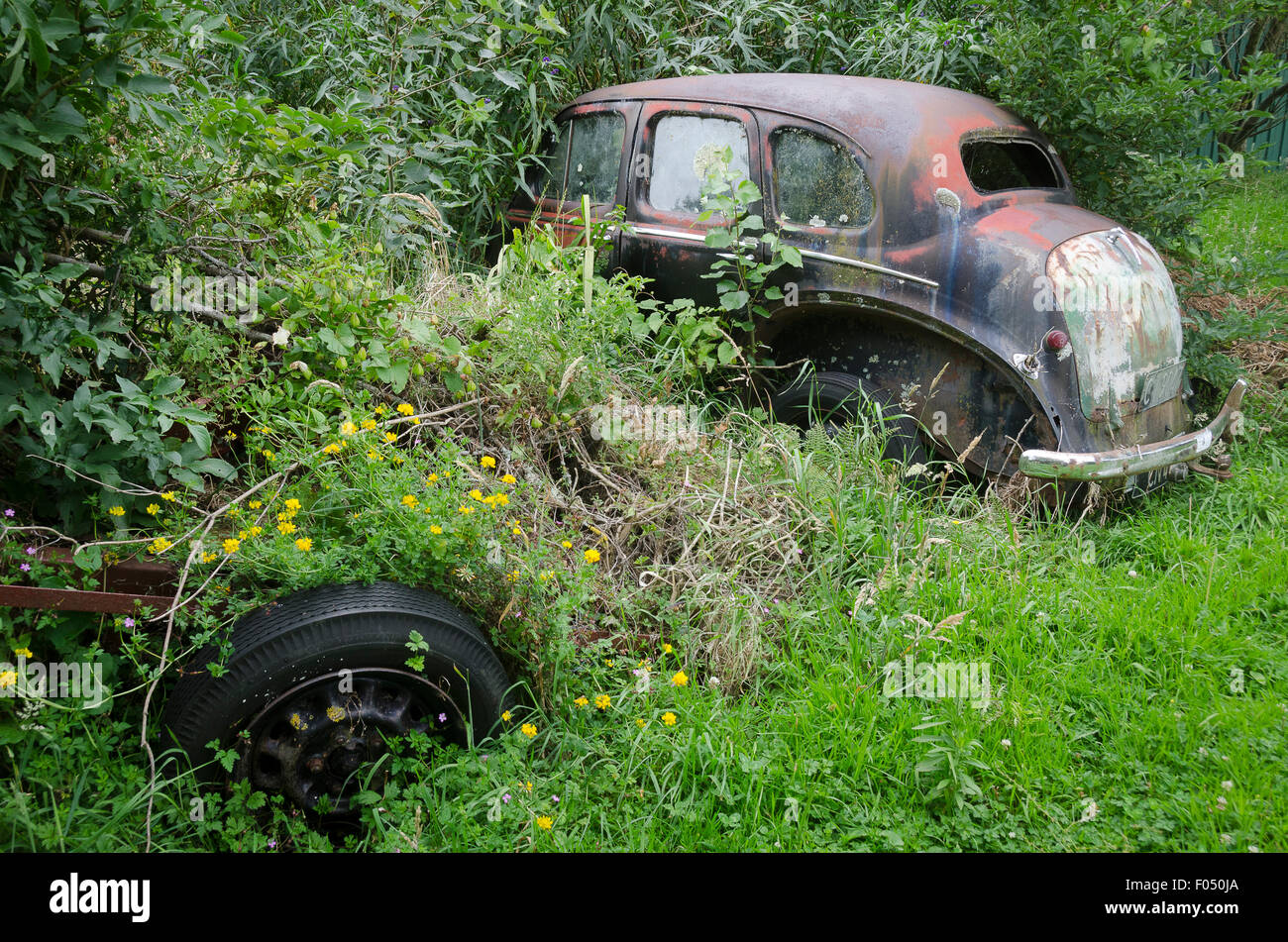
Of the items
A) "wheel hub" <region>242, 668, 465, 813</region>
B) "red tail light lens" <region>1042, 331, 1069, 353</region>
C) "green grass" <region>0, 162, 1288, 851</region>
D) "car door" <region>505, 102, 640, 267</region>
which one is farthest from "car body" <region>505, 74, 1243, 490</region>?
"wheel hub" <region>242, 668, 465, 813</region>

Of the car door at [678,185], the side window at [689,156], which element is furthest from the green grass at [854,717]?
the side window at [689,156]

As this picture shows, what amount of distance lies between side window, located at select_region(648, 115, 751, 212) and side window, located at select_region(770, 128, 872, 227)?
182 millimetres

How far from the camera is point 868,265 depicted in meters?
3.71

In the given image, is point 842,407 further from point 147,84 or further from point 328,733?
point 147,84

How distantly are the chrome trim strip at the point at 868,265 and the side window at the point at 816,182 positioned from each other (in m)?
0.16

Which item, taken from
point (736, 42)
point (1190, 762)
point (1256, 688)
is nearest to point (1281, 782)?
point (1190, 762)

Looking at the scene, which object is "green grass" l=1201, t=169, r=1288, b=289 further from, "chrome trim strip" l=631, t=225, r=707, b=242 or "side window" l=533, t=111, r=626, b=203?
"side window" l=533, t=111, r=626, b=203

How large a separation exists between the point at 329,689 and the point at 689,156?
319 centimetres

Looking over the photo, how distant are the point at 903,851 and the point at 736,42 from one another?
5.47 m

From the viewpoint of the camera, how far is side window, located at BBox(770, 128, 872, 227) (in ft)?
12.5

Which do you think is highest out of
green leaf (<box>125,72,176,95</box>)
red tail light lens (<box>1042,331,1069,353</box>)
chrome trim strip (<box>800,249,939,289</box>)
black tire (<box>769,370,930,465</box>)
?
green leaf (<box>125,72,176,95</box>)

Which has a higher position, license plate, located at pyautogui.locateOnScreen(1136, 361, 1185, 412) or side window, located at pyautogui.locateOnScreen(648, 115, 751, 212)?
side window, located at pyautogui.locateOnScreen(648, 115, 751, 212)

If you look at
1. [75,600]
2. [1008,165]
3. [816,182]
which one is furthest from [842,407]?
[75,600]
